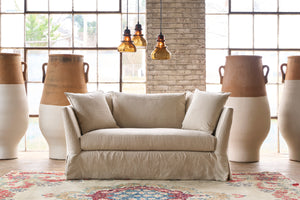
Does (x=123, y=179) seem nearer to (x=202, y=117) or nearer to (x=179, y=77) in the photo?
(x=202, y=117)

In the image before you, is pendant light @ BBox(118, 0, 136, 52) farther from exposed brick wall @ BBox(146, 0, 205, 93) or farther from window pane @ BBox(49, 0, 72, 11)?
window pane @ BBox(49, 0, 72, 11)

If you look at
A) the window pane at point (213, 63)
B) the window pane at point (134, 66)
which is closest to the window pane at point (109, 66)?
the window pane at point (134, 66)

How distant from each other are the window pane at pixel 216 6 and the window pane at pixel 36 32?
8.45ft

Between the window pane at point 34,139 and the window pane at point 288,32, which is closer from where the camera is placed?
the window pane at point 34,139

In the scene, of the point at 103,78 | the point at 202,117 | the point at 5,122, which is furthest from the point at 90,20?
the point at 202,117

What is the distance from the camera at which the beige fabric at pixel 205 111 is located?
4086mm

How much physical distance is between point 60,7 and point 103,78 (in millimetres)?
1306

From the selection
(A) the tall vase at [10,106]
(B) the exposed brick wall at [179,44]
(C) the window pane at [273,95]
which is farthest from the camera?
(C) the window pane at [273,95]

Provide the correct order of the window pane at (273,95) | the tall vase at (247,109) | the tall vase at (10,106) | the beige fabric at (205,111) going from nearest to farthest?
the beige fabric at (205,111), the tall vase at (247,109), the tall vase at (10,106), the window pane at (273,95)

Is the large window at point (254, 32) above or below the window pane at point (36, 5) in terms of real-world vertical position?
below

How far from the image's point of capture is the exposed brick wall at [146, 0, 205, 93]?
596cm

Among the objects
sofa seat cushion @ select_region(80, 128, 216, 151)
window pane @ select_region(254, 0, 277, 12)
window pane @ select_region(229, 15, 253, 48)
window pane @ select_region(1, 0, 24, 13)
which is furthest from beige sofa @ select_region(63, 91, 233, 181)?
window pane @ select_region(1, 0, 24, 13)

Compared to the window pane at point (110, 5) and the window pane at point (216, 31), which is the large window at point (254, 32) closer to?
the window pane at point (216, 31)

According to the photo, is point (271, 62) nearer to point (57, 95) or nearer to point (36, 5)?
point (57, 95)
